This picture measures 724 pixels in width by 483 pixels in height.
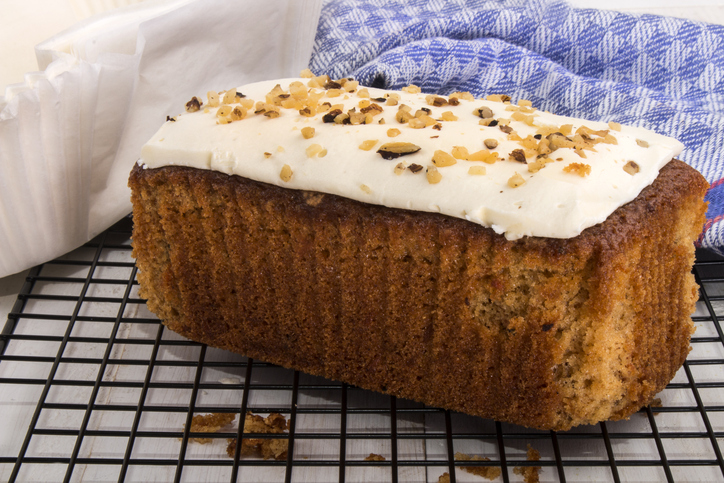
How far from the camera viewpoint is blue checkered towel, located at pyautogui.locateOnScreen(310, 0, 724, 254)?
212 centimetres

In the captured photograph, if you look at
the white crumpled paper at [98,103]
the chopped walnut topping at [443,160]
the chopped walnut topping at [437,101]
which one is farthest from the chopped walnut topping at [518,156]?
the white crumpled paper at [98,103]

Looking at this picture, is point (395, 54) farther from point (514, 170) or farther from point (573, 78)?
→ point (514, 170)

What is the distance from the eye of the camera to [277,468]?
139cm

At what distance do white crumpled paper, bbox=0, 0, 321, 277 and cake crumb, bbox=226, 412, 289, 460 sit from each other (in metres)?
0.88

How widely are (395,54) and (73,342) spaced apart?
133 cm

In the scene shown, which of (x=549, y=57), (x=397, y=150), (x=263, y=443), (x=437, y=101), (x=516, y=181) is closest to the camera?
(x=516, y=181)

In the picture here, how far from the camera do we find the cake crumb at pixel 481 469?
4.39 feet

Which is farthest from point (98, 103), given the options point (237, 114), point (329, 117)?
point (329, 117)

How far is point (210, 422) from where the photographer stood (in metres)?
1.47

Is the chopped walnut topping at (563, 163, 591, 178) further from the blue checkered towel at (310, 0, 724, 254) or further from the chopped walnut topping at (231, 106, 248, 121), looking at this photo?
the blue checkered towel at (310, 0, 724, 254)

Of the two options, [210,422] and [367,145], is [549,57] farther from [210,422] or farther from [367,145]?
[210,422]

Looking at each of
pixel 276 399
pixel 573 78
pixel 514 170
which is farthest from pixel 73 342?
pixel 573 78

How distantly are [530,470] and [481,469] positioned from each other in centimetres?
10

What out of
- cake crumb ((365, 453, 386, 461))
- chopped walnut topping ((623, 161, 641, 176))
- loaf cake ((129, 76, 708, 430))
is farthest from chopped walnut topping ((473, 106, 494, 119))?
cake crumb ((365, 453, 386, 461))
